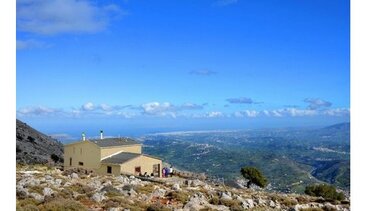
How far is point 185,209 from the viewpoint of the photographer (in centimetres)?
1216

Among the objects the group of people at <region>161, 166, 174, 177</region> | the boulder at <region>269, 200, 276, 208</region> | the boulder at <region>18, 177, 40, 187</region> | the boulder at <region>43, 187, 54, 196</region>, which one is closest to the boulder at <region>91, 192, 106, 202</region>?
the boulder at <region>43, 187, 54, 196</region>

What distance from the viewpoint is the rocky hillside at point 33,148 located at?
34.3 m

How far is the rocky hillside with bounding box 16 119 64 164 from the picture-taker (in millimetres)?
34319

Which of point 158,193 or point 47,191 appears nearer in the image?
point 47,191

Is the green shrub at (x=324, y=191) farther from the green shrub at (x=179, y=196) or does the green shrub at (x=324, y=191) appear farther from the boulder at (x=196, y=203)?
the green shrub at (x=179, y=196)

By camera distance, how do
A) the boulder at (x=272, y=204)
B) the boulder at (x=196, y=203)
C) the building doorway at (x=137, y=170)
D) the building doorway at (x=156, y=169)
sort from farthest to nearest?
the building doorway at (x=156, y=169)
the building doorway at (x=137, y=170)
the boulder at (x=272, y=204)
the boulder at (x=196, y=203)

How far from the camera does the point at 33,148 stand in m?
40.5

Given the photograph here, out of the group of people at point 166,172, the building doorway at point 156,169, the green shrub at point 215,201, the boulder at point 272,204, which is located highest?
the green shrub at point 215,201

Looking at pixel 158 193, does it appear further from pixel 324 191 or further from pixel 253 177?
Result: pixel 253 177


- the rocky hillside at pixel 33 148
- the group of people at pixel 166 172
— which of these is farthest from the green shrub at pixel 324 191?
the rocky hillside at pixel 33 148

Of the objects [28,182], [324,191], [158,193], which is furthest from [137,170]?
[324,191]
